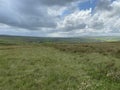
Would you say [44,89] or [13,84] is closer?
[44,89]

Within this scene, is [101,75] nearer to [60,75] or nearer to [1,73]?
[60,75]

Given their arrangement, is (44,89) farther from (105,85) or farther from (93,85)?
(105,85)

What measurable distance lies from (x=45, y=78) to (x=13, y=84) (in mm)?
2341

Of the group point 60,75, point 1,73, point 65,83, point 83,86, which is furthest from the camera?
point 1,73

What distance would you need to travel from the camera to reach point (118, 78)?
11.7m

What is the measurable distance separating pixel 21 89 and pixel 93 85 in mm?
4567

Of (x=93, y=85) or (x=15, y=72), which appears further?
(x=15, y=72)

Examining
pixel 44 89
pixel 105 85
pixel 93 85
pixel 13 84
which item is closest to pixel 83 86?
pixel 93 85

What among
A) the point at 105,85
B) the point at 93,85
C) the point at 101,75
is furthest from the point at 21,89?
the point at 101,75

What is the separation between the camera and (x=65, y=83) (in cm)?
1140

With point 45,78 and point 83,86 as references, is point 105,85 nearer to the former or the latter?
point 83,86

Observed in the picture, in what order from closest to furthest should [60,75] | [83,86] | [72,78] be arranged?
1. [83,86]
2. [72,78]
3. [60,75]

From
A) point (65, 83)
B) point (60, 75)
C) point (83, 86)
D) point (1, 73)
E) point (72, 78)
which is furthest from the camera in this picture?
point (1, 73)

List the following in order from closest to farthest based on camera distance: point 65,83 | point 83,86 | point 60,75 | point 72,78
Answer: point 83,86 → point 65,83 → point 72,78 → point 60,75
